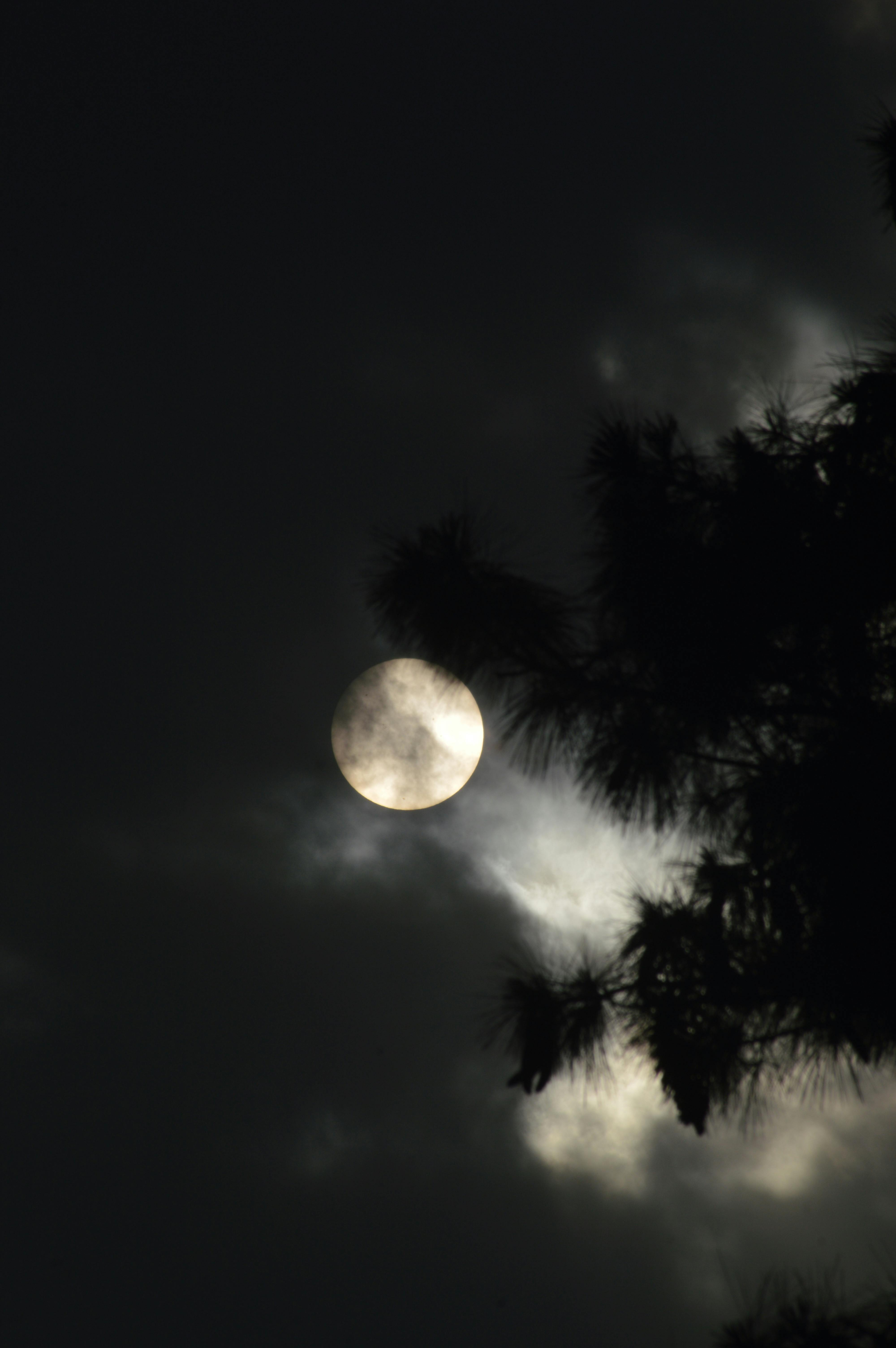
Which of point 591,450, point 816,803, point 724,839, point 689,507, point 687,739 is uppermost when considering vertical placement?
point 591,450

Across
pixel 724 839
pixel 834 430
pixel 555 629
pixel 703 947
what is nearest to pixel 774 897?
pixel 703 947

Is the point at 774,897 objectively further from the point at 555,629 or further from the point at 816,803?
the point at 555,629

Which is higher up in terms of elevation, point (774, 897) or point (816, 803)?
point (816, 803)

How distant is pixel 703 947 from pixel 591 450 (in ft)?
7.17

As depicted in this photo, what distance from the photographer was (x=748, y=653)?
118 inches

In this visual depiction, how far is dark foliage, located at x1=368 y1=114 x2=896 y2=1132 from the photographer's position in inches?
110

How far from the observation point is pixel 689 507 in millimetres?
3330

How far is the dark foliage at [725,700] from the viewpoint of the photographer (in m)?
2.79

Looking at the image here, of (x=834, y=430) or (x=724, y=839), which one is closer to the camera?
(x=834, y=430)

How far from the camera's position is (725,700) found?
3068mm

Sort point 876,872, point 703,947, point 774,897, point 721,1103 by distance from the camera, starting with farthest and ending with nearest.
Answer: point 721,1103, point 703,947, point 774,897, point 876,872

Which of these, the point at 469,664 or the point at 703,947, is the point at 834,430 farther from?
the point at 703,947

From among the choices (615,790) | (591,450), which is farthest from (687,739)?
(591,450)

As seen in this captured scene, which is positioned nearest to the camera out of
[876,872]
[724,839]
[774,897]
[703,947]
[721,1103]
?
[876,872]
